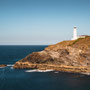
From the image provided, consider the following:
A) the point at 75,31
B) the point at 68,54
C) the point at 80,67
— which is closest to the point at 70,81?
the point at 80,67

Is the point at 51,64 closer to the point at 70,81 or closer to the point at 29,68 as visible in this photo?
the point at 29,68

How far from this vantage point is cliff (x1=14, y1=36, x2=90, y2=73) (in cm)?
6781

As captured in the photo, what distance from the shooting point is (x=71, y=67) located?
69688mm

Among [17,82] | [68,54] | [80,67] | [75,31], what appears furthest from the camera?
[75,31]

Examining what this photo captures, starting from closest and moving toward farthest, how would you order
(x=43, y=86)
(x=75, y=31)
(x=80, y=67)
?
(x=43, y=86), (x=80, y=67), (x=75, y=31)

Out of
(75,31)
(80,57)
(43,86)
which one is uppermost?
(75,31)

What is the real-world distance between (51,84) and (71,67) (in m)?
21.7

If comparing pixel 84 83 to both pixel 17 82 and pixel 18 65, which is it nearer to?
pixel 17 82

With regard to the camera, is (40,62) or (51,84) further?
(40,62)

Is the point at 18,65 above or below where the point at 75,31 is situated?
below

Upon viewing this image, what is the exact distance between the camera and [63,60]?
239 ft

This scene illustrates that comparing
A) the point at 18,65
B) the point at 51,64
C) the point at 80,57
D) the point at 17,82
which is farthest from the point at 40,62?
the point at 17,82

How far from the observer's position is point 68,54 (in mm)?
72312

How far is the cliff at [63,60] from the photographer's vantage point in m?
67.8
